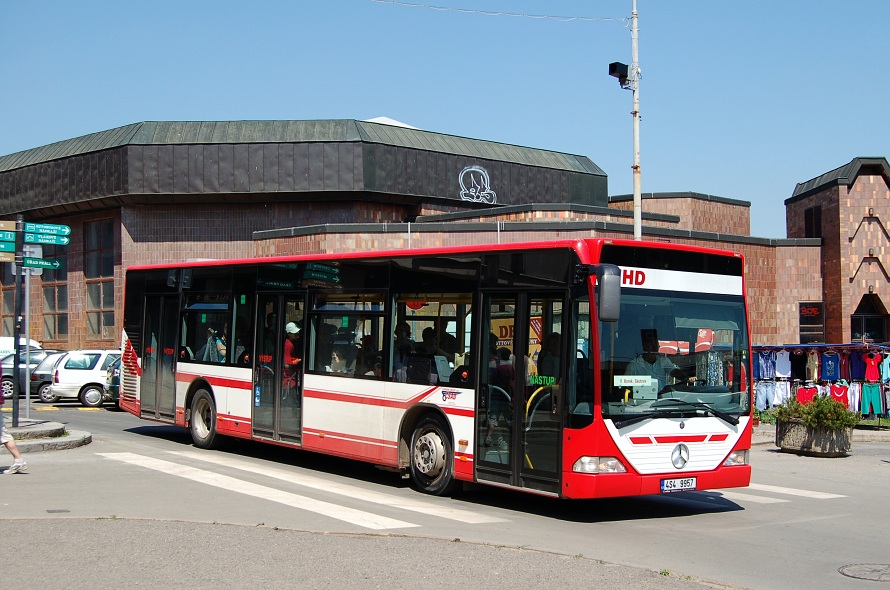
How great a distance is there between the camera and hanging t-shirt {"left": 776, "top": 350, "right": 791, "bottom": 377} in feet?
79.7

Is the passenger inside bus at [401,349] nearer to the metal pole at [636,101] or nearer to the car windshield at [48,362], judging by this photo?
the metal pole at [636,101]

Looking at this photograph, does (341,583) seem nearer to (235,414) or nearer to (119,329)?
(235,414)

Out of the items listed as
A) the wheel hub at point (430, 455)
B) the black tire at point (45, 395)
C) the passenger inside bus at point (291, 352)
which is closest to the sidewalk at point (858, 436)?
the wheel hub at point (430, 455)

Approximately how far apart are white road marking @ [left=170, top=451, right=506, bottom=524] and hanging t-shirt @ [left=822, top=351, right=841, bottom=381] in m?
14.5

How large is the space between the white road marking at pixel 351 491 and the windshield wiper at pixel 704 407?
2.18m

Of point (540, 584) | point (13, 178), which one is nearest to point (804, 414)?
point (540, 584)

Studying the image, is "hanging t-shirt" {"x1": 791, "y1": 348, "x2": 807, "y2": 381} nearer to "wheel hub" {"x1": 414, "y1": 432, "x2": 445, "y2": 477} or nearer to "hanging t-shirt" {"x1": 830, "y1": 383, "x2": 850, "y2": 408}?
"hanging t-shirt" {"x1": 830, "y1": 383, "x2": 850, "y2": 408}

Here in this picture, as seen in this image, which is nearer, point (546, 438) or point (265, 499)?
point (546, 438)

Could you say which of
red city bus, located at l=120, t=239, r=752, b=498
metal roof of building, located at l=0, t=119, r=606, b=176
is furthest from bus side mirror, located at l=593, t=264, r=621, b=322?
metal roof of building, located at l=0, t=119, r=606, b=176

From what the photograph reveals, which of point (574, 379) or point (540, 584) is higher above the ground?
point (574, 379)

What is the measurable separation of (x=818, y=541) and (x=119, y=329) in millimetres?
36739

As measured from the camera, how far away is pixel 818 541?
9.61 metres

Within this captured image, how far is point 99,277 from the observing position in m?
43.4

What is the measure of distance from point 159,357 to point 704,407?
36.0 feet
